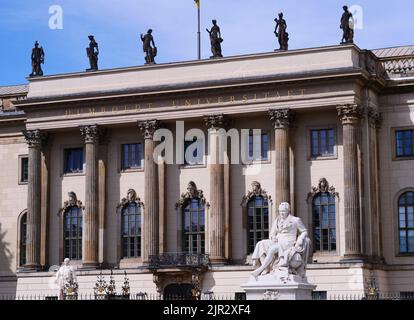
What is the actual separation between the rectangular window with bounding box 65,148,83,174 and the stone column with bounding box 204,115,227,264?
881 centimetres

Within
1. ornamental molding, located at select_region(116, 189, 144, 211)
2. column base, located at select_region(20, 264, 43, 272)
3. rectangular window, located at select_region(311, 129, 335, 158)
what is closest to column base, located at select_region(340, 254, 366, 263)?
rectangular window, located at select_region(311, 129, 335, 158)

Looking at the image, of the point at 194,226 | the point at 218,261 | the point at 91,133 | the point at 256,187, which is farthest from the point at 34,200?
the point at 256,187

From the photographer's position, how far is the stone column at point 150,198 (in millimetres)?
61594

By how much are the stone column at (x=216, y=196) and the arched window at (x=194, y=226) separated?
3.18 feet

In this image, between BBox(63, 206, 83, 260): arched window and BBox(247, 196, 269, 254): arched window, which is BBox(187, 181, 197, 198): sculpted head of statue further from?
BBox(63, 206, 83, 260): arched window

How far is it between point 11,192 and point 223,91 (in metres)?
16.9

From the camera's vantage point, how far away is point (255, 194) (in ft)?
199

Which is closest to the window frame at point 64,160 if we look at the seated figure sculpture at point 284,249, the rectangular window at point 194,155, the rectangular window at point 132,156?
the rectangular window at point 132,156

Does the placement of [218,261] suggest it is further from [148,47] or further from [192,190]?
[148,47]

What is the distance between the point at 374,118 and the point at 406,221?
5.92 m

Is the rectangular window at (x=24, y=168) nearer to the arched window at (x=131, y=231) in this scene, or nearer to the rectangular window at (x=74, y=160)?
the rectangular window at (x=74, y=160)

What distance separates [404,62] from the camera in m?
61.2
